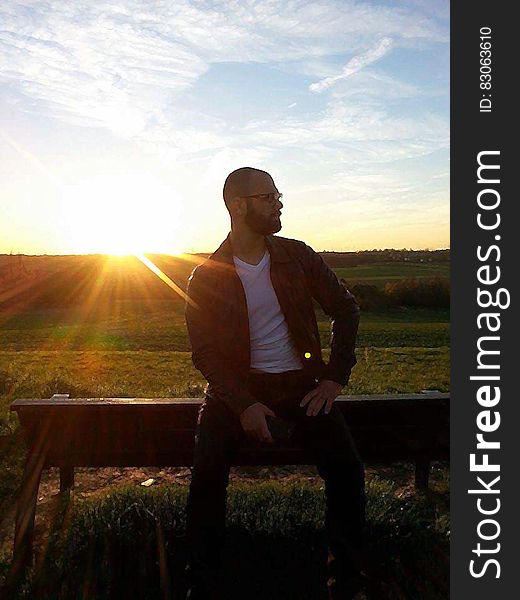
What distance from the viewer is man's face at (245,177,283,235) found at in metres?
4.12

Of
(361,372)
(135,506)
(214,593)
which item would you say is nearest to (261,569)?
(214,593)

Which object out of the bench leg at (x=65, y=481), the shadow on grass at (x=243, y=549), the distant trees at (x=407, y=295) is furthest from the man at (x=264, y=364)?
the distant trees at (x=407, y=295)

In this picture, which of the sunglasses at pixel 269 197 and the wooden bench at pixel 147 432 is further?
the wooden bench at pixel 147 432

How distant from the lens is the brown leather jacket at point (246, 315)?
407 centimetres

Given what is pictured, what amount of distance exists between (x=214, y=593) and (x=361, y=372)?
11181 mm

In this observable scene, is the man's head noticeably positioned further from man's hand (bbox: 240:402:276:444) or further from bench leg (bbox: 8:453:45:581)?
bench leg (bbox: 8:453:45:581)

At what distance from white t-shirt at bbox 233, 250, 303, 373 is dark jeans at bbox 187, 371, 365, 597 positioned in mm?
280

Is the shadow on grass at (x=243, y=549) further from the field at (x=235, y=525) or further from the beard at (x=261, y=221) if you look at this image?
the beard at (x=261, y=221)

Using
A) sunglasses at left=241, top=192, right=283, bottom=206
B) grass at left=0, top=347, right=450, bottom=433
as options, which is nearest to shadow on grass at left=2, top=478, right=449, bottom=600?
sunglasses at left=241, top=192, right=283, bottom=206

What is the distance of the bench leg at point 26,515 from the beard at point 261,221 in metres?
2.02

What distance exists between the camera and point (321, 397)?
3.94 meters

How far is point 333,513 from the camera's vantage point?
150 inches

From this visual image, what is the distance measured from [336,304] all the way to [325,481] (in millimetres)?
1037

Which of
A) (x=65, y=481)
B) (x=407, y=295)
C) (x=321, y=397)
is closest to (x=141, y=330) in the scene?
(x=407, y=295)
